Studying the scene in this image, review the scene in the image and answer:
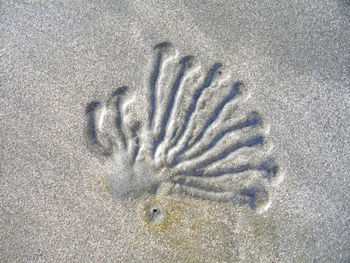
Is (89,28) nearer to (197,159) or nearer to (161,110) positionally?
(161,110)

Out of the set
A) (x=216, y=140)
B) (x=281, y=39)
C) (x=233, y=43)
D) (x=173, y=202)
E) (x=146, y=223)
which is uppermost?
(x=281, y=39)

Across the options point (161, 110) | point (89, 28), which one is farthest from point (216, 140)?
point (89, 28)

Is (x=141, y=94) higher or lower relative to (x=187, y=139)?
higher
